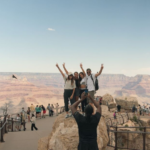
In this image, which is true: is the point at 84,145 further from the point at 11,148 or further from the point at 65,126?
the point at 11,148

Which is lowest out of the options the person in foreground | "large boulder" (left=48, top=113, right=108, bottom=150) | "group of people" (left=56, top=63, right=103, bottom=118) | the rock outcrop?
the rock outcrop

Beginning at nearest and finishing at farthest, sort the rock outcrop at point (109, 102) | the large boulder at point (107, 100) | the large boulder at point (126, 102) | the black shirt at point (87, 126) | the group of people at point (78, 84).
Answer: the black shirt at point (87, 126) < the group of people at point (78, 84) < the large boulder at point (126, 102) < the rock outcrop at point (109, 102) < the large boulder at point (107, 100)

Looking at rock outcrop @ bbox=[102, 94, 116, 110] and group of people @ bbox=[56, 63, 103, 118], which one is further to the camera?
rock outcrop @ bbox=[102, 94, 116, 110]

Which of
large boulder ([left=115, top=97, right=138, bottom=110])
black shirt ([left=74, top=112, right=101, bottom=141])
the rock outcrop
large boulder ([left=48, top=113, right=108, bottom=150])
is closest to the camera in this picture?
black shirt ([left=74, top=112, right=101, bottom=141])

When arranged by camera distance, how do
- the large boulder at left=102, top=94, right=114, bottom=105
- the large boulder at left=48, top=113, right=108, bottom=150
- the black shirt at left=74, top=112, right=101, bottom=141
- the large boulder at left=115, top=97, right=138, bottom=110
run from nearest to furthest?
1. the black shirt at left=74, top=112, right=101, bottom=141
2. the large boulder at left=48, top=113, right=108, bottom=150
3. the large boulder at left=115, top=97, right=138, bottom=110
4. the large boulder at left=102, top=94, right=114, bottom=105

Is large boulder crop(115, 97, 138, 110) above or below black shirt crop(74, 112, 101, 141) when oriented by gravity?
below

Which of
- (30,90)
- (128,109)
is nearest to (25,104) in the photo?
(30,90)

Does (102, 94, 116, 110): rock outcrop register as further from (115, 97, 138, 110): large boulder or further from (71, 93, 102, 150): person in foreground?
(71, 93, 102, 150): person in foreground

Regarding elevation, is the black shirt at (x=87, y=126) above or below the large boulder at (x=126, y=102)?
above

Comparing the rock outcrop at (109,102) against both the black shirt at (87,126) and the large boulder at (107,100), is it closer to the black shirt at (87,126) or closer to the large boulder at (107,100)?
the large boulder at (107,100)

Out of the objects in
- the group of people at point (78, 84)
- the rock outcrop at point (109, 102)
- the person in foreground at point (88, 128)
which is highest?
the group of people at point (78, 84)

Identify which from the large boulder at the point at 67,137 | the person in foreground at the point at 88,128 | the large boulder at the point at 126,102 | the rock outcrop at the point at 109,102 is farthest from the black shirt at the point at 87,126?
the large boulder at the point at 126,102

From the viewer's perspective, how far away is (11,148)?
6715 millimetres

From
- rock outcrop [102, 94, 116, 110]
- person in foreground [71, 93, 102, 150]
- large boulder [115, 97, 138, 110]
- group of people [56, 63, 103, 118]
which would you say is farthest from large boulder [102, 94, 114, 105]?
person in foreground [71, 93, 102, 150]
